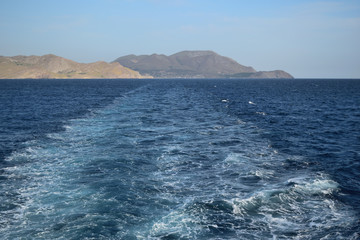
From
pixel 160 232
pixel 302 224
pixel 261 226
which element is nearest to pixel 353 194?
pixel 302 224

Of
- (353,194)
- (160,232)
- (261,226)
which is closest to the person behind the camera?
(160,232)

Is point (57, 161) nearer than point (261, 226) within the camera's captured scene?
No

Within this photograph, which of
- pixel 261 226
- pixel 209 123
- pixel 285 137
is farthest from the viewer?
pixel 209 123

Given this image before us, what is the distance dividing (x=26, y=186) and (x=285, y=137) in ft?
111

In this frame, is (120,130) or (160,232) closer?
(160,232)

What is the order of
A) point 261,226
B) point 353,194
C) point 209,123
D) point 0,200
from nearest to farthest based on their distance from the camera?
point 261,226 < point 0,200 < point 353,194 < point 209,123

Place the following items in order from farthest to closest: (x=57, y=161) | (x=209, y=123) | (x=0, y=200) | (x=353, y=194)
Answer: (x=209, y=123) → (x=57, y=161) → (x=353, y=194) → (x=0, y=200)

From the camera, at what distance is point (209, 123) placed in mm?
53000

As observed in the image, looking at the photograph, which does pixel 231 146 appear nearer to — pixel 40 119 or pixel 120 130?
pixel 120 130

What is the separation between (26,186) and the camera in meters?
22.7

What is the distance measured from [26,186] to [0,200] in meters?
2.83

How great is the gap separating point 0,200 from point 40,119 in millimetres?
38099

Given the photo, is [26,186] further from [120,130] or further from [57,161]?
[120,130]

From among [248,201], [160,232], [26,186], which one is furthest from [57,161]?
[248,201]
